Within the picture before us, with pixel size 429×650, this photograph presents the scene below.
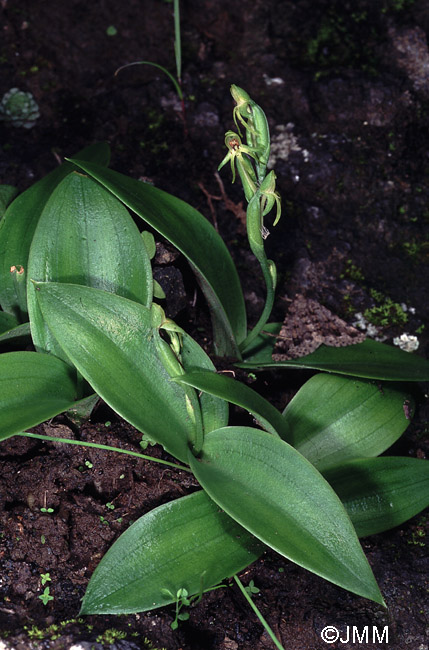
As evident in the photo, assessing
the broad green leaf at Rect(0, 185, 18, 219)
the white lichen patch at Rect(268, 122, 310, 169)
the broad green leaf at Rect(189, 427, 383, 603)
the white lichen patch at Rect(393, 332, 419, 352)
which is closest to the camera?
the broad green leaf at Rect(189, 427, 383, 603)

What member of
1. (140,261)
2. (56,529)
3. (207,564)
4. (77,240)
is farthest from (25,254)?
(207,564)

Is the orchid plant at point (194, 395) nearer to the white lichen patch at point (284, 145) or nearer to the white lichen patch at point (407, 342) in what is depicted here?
the white lichen patch at point (407, 342)

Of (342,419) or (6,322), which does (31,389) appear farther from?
(342,419)

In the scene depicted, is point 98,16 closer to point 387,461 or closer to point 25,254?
point 25,254

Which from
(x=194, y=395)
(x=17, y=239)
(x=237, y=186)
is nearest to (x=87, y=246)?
(x=17, y=239)

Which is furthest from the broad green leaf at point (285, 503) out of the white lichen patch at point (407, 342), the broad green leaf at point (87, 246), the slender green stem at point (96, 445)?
the white lichen patch at point (407, 342)

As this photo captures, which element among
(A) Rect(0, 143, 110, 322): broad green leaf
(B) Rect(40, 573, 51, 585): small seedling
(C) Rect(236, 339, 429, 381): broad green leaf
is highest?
(A) Rect(0, 143, 110, 322): broad green leaf

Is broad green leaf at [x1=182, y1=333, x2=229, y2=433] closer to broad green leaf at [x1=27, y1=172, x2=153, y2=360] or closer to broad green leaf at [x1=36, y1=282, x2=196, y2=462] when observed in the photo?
broad green leaf at [x1=36, y1=282, x2=196, y2=462]

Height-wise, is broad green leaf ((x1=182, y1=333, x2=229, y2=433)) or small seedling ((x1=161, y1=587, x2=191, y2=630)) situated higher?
broad green leaf ((x1=182, y1=333, x2=229, y2=433))

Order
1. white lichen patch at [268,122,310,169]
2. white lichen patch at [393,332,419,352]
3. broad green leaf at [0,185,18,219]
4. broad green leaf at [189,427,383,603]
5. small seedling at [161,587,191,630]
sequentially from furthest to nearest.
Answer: white lichen patch at [268,122,310,169] → white lichen patch at [393,332,419,352] → broad green leaf at [0,185,18,219] → small seedling at [161,587,191,630] → broad green leaf at [189,427,383,603]

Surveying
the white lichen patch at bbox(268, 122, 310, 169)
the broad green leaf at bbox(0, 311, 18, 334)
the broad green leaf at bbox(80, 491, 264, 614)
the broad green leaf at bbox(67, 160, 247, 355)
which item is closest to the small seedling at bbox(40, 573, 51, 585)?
the broad green leaf at bbox(80, 491, 264, 614)
